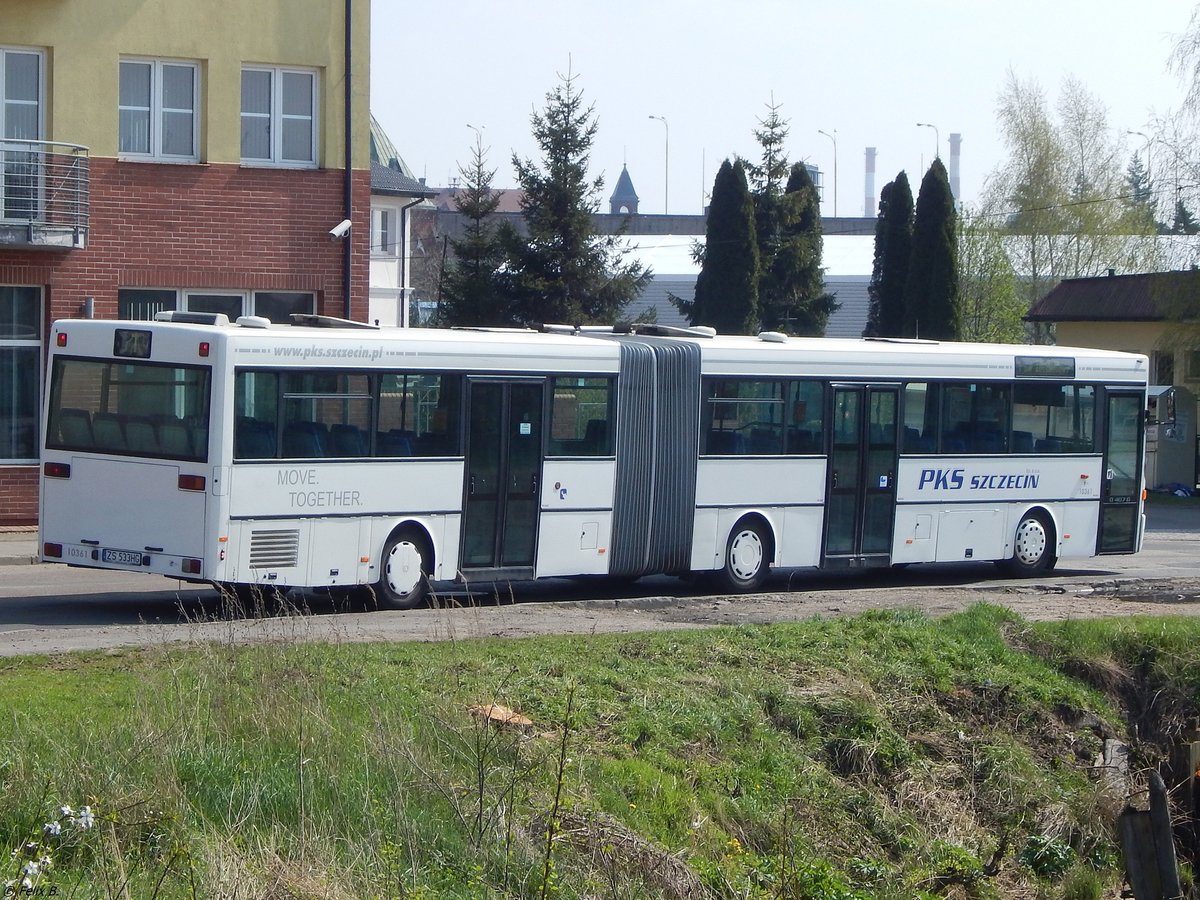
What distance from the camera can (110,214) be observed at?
23.0 meters

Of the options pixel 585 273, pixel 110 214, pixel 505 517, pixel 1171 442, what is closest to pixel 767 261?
pixel 585 273

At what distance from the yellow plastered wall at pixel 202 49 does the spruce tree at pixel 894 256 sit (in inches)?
1231

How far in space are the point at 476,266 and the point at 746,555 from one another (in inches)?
1054

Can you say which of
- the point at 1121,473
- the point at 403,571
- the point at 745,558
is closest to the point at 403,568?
the point at 403,571

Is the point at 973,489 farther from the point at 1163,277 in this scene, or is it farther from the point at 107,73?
the point at 1163,277

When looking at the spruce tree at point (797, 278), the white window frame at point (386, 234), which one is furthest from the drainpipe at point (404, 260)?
the spruce tree at point (797, 278)

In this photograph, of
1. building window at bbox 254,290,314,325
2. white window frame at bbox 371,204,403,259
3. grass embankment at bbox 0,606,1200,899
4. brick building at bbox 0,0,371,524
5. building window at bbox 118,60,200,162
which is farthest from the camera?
white window frame at bbox 371,204,403,259

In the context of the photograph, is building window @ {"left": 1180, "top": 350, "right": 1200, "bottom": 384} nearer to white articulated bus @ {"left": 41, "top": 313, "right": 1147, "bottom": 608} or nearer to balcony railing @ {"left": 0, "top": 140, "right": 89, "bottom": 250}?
white articulated bus @ {"left": 41, "top": 313, "right": 1147, "bottom": 608}

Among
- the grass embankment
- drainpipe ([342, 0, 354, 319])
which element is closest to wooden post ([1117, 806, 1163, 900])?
the grass embankment

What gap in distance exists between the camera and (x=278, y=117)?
942 inches

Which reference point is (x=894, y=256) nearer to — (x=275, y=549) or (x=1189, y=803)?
(x=275, y=549)

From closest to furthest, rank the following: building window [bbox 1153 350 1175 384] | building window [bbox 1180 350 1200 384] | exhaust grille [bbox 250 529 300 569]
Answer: exhaust grille [bbox 250 529 300 569] → building window [bbox 1180 350 1200 384] → building window [bbox 1153 350 1175 384]

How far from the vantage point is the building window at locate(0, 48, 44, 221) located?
22203mm

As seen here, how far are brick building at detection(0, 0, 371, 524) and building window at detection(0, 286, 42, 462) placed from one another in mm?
22
